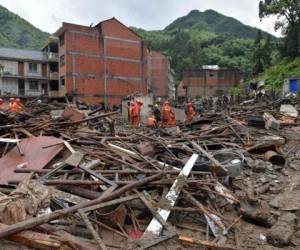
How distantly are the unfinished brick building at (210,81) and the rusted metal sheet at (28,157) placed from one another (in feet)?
159

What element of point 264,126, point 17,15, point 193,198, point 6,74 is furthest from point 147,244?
point 17,15

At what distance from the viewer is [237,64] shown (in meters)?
74.3

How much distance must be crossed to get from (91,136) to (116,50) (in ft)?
122

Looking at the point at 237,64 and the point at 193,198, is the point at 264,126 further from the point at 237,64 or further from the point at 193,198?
the point at 237,64

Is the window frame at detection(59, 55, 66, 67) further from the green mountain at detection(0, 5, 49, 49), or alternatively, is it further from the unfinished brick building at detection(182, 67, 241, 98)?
the green mountain at detection(0, 5, 49, 49)

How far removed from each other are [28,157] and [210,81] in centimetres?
5059

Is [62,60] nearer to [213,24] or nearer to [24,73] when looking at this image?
[24,73]

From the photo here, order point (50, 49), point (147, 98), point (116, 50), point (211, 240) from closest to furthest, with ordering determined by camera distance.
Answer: point (211, 240) → point (147, 98) → point (116, 50) → point (50, 49)

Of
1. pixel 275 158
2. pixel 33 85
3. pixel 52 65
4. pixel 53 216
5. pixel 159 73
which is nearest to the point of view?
pixel 53 216

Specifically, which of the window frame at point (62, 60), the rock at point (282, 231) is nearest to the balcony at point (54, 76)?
the window frame at point (62, 60)

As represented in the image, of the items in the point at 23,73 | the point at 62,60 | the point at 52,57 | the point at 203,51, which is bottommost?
the point at 23,73

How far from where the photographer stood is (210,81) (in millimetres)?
55656

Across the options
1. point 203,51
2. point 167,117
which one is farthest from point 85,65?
point 203,51

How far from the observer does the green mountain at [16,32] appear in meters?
81.8
